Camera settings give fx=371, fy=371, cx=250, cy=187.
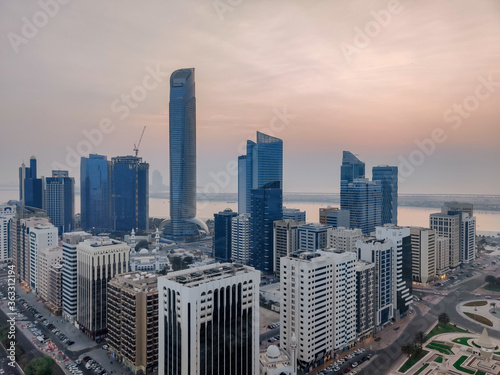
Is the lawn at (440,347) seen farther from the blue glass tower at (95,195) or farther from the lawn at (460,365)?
the blue glass tower at (95,195)

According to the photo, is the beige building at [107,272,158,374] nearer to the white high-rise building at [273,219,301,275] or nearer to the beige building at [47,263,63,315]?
the beige building at [47,263,63,315]

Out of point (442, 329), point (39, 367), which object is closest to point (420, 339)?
point (442, 329)

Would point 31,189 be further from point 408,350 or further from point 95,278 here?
point 408,350

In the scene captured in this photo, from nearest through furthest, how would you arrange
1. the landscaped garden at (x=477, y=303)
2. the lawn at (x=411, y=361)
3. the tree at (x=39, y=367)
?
the tree at (x=39, y=367) < the lawn at (x=411, y=361) < the landscaped garden at (x=477, y=303)

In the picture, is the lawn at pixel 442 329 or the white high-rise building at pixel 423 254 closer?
the lawn at pixel 442 329

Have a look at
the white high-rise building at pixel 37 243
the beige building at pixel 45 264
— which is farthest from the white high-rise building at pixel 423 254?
the white high-rise building at pixel 37 243

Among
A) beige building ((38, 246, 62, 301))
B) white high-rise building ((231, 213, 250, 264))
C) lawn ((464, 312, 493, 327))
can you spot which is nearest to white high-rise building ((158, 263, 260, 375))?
beige building ((38, 246, 62, 301))

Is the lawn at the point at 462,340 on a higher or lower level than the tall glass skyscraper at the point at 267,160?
lower

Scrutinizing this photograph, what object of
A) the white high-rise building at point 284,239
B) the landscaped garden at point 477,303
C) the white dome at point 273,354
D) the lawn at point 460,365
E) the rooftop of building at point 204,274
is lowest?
the landscaped garden at point 477,303
